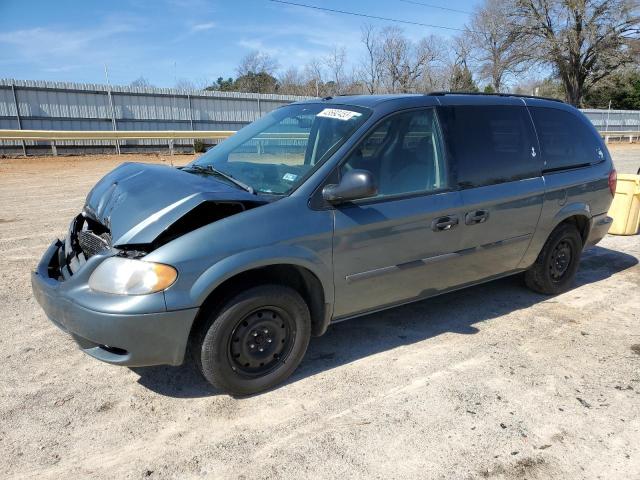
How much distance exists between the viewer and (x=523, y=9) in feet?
133

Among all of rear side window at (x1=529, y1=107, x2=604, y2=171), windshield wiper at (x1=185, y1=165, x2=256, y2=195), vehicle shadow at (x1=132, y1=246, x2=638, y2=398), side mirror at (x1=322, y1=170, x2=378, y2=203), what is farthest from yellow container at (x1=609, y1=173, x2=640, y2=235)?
windshield wiper at (x1=185, y1=165, x2=256, y2=195)

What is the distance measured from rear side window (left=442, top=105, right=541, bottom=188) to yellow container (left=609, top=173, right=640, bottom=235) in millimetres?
3764

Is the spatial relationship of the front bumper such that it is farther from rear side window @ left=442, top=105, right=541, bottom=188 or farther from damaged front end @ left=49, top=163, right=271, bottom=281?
rear side window @ left=442, top=105, right=541, bottom=188

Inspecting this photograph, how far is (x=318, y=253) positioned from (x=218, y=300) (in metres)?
0.68

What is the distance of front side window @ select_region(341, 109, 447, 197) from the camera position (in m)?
3.47

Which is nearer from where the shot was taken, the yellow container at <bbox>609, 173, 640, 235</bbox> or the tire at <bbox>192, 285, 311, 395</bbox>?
the tire at <bbox>192, 285, 311, 395</bbox>

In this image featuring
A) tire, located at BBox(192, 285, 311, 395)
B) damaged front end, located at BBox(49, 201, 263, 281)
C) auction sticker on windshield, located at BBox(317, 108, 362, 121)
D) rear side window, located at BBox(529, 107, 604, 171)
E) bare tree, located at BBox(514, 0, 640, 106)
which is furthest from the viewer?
bare tree, located at BBox(514, 0, 640, 106)

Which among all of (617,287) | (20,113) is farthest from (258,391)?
(20,113)

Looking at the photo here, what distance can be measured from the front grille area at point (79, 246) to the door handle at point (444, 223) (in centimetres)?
221

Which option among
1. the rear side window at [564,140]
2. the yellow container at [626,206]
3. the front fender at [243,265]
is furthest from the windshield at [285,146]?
the yellow container at [626,206]

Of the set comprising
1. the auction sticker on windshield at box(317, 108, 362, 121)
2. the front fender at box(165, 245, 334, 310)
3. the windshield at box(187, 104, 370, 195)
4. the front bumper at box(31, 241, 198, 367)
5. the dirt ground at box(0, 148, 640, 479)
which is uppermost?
the auction sticker on windshield at box(317, 108, 362, 121)

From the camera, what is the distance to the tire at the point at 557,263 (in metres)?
4.77

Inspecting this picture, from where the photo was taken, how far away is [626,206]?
7312mm

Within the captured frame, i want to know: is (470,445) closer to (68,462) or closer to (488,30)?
(68,462)
